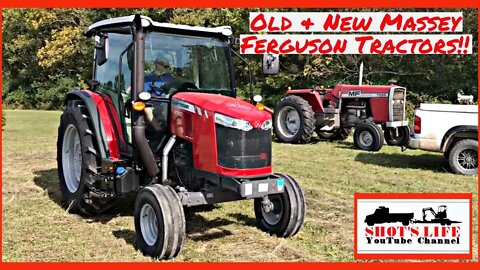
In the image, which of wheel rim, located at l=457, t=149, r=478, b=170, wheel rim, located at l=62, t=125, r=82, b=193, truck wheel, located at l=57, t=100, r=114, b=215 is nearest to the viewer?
truck wheel, located at l=57, t=100, r=114, b=215

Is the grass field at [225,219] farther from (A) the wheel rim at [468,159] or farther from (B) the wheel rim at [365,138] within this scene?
(B) the wheel rim at [365,138]

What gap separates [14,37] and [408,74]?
24.7m

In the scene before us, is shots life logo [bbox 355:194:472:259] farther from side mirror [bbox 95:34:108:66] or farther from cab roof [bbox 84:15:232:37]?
side mirror [bbox 95:34:108:66]

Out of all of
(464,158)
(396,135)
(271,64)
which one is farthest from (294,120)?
(271,64)

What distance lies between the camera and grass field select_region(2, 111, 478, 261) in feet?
15.8

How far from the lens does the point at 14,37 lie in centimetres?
3238

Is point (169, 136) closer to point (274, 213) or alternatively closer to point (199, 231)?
point (199, 231)

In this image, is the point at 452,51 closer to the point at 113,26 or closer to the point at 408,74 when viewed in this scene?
the point at 408,74

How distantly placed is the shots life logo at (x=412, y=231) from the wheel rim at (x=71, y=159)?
144 inches

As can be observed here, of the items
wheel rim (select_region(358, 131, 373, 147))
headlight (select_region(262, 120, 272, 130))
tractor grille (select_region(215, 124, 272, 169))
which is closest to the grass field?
tractor grille (select_region(215, 124, 272, 169))

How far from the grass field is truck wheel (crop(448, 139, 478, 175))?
226 millimetres

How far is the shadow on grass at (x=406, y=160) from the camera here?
32.0 feet

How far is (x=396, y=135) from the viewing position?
41.6 ft

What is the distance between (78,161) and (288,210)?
9.82 ft
